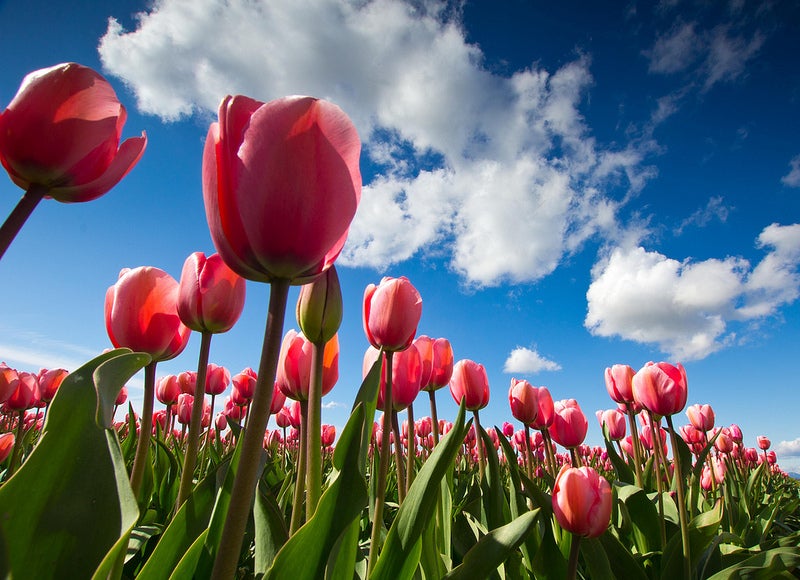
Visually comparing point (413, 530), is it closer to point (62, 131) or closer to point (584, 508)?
point (584, 508)

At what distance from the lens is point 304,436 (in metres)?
1.55

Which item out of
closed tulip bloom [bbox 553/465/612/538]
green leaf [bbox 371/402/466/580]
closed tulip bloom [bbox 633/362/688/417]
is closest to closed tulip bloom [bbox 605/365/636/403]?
closed tulip bloom [bbox 633/362/688/417]

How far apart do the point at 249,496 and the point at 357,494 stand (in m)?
0.32

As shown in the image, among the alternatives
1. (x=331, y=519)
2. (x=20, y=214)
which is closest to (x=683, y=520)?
(x=331, y=519)

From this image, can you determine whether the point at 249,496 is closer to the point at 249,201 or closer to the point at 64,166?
the point at 249,201

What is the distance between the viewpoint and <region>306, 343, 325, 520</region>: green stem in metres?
1.13

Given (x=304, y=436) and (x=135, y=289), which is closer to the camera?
(x=135, y=289)

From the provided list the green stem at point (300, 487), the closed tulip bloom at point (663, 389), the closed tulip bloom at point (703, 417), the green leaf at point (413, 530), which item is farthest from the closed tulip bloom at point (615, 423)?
the green leaf at point (413, 530)

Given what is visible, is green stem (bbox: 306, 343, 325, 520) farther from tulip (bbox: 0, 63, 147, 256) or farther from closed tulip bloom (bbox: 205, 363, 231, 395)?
closed tulip bloom (bbox: 205, 363, 231, 395)

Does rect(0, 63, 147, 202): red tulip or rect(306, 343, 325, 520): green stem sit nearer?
rect(0, 63, 147, 202): red tulip

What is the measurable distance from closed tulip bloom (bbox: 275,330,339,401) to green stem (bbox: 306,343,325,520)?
0.47 meters

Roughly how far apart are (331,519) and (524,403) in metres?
2.38

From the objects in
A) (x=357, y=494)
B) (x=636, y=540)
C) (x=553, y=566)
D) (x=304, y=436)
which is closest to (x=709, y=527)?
(x=636, y=540)

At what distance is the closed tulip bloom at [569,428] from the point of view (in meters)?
3.22
